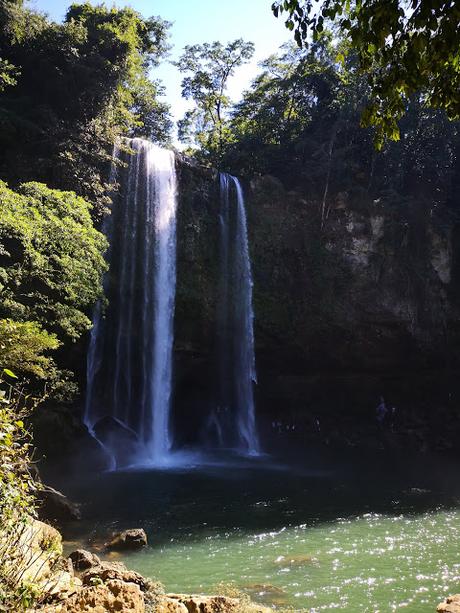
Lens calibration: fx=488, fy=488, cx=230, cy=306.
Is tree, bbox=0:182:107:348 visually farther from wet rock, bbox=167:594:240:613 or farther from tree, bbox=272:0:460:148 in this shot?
tree, bbox=272:0:460:148

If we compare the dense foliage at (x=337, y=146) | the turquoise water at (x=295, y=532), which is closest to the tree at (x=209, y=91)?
the dense foliage at (x=337, y=146)

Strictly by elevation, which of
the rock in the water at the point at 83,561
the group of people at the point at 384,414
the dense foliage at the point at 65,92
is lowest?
the rock in the water at the point at 83,561

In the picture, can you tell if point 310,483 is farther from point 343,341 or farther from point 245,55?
point 245,55

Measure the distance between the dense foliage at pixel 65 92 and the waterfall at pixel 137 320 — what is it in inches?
66.2

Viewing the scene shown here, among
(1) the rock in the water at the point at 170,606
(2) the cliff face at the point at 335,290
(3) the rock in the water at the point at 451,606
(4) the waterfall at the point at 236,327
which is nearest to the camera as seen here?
(1) the rock in the water at the point at 170,606

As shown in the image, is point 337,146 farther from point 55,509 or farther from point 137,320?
point 55,509

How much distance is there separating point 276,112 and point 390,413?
17.1 m

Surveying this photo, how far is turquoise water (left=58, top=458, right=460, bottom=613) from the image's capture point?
6.78 m

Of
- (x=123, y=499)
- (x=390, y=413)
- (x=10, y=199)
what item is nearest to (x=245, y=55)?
(x=390, y=413)

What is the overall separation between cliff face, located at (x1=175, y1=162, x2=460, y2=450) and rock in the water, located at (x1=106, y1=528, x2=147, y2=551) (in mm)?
11334

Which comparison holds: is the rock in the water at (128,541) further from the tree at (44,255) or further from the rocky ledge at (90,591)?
the tree at (44,255)

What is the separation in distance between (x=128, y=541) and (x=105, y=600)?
412cm

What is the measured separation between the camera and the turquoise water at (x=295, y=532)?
678 cm

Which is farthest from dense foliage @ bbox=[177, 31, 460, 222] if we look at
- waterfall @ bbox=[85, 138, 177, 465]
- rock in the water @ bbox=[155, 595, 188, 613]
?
rock in the water @ bbox=[155, 595, 188, 613]
